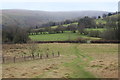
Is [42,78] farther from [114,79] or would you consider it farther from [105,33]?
[105,33]

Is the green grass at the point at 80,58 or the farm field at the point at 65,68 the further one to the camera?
the green grass at the point at 80,58

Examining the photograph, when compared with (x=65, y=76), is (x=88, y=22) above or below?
above

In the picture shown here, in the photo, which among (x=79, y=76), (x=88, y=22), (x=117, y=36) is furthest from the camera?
(x=88, y=22)

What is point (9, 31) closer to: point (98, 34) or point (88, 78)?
point (98, 34)

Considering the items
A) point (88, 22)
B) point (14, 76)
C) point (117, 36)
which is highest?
point (88, 22)

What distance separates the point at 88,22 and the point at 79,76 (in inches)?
4761

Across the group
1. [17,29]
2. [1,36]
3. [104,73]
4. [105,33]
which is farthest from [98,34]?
[104,73]

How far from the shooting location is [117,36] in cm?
8494

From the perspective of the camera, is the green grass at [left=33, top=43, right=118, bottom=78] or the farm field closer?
the farm field

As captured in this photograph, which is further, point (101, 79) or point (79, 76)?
point (79, 76)

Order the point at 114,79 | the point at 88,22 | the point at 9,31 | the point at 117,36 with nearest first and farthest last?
the point at 114,79 < the point at 117,36 < the point at 9,31 < the point at 88,22

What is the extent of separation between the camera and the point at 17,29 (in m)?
94.3

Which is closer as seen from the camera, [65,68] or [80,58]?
[65,68]

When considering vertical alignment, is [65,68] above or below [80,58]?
below
